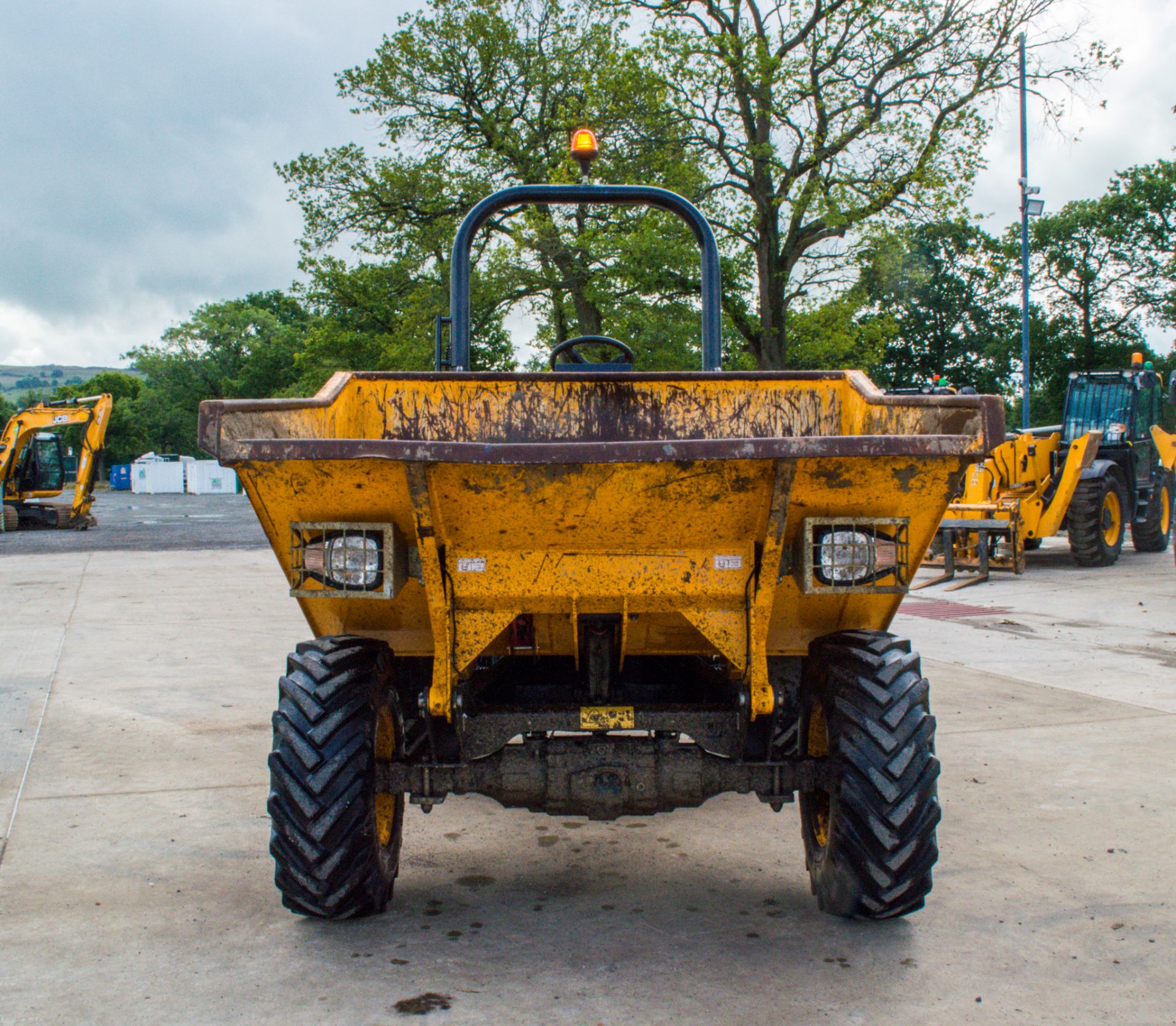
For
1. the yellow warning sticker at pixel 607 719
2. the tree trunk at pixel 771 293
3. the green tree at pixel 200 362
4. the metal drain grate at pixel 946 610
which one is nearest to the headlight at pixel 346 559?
the yellow warning sticker at pixel 607 719

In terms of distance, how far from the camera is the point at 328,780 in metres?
2.92

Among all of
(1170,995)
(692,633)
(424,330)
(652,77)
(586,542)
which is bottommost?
(1170,995)

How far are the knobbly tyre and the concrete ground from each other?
24 centimetres

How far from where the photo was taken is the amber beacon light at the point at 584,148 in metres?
3.80

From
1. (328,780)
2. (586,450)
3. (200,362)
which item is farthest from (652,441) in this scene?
(200,362)

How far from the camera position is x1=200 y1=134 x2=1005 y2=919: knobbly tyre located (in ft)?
8.61

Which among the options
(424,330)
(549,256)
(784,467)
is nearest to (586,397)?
(784,467)

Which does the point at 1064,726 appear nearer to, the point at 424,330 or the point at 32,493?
the point at 424,330

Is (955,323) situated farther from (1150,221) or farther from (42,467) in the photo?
(42,467)

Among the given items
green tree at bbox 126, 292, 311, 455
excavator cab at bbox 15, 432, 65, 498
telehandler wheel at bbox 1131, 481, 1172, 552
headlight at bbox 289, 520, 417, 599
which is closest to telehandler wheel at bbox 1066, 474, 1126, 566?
telehandler wheel at bbox 1131, 481, 1172, 552

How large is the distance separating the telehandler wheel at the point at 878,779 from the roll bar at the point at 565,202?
4.95 ft

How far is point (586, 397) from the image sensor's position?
12.4ft

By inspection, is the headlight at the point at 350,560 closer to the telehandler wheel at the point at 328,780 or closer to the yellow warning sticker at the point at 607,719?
the telehandler wheel at the point at 328,780

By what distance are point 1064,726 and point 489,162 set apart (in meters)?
21.9
